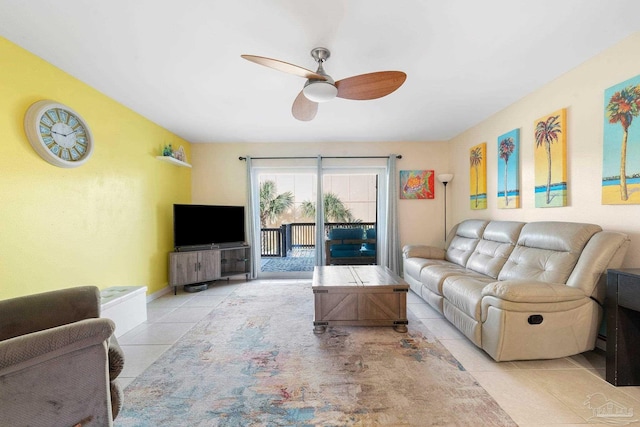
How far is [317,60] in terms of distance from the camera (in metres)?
2.10

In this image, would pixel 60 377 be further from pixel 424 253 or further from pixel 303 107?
pixel 424 253

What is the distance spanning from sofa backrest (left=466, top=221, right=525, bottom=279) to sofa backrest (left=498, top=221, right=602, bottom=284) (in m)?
0.09

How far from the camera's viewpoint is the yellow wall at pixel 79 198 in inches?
76.1

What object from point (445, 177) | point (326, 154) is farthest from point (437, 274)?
point (326, 154)

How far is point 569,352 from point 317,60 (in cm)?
295

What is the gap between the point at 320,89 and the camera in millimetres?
1875

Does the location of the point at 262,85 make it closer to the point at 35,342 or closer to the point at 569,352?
the point at 35,342

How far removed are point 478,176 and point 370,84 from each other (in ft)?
8.69

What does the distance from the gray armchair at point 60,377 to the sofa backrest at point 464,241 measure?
140 inches

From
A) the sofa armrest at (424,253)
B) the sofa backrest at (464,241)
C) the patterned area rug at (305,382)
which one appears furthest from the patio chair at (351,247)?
the patterned area rug at (305,382)

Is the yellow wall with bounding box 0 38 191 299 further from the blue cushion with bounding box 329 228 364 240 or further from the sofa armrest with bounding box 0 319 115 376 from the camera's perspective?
the blue cushion with bounding box 329 228 364 240

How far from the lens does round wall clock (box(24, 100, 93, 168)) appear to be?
2.04 m

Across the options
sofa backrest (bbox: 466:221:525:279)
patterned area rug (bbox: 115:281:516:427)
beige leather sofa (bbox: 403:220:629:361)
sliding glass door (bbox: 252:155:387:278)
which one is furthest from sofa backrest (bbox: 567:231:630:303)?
sliding glass door (bbox: 252:155:387:278)

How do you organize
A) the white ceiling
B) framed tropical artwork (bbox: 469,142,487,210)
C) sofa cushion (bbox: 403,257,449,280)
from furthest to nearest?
framed tropical artwork (bbox: 469,142,487,210) → sofa cushion (bbox: 403,257,449,280) → the white ceiling
